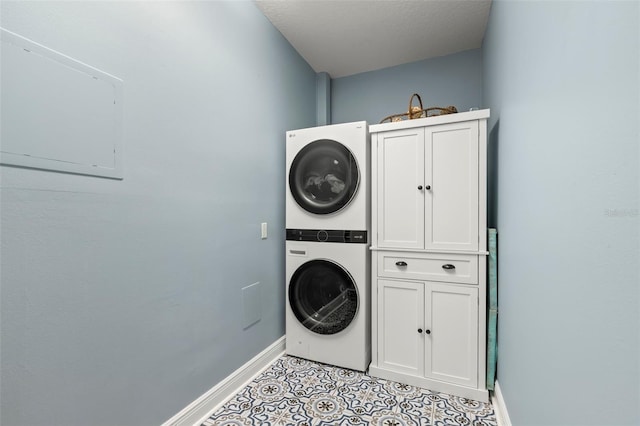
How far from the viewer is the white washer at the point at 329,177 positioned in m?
2.06

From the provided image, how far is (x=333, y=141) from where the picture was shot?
6.98 ft

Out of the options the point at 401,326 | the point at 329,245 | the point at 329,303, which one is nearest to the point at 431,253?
the point at 401,326

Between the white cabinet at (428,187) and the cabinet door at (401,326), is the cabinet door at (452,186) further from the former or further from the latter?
the cabinet door at (401,326)

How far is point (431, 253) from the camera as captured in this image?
189 cm

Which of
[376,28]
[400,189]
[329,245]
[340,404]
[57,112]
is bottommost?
[340,404]

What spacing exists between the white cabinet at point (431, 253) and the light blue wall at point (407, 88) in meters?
1.05

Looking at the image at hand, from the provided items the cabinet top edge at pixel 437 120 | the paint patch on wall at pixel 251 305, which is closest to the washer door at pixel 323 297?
the paint patch on wall at pixel 251 305

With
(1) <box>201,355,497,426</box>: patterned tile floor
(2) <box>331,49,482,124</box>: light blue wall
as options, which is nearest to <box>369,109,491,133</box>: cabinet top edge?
(2) <box>331,49,482,124</box>: light blue wall

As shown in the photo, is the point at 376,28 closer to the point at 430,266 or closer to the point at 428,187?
the point at 428,187

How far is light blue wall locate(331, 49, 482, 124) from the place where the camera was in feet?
8.66

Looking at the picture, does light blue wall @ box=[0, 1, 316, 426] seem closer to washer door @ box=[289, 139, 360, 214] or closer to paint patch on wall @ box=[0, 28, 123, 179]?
paint patch on wall @ box=[0, 28, 123, 179]

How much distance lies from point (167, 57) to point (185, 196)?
0.70m

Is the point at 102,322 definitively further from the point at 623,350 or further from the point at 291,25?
the point at 291,25

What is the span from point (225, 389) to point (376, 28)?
9.34 ft
